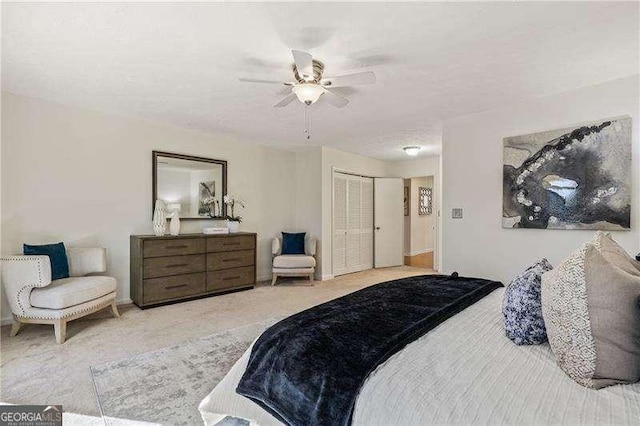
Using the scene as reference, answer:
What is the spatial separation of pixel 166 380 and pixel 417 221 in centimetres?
724

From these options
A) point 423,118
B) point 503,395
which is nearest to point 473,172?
point 423,118

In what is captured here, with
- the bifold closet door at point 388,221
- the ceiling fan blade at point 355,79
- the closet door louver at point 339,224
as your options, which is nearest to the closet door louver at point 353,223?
the closet door louver at point 339,224

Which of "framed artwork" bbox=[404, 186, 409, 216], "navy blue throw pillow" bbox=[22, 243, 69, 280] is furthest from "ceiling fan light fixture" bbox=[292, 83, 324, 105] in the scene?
"framed artwork" bbox=[404, 186, 409, 216]

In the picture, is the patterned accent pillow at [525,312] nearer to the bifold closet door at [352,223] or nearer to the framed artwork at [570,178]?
the framed artwork at [570,178]

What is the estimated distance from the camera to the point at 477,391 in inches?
38.0

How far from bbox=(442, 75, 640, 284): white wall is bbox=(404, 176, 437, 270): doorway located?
12.6 ft

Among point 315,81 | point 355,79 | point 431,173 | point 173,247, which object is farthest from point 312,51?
point 431,173

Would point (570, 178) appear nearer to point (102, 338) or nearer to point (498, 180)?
point (498, 180)

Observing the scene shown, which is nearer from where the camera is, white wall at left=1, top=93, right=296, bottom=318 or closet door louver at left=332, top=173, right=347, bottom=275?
white wall at left=1, top=93, right=296, bottom=318

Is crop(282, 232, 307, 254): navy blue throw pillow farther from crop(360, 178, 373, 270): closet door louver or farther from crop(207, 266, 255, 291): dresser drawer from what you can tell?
crop(360, 178, 373, 270): closet door louver

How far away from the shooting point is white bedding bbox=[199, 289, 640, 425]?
0.87 metres

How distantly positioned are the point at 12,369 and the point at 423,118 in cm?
444

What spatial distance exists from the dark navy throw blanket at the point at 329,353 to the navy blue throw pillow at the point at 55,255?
9.34 ft

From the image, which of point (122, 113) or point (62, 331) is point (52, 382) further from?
point (122, 113)
